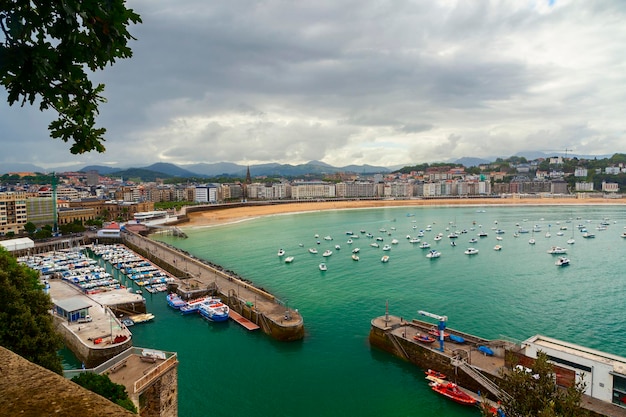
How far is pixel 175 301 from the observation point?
25.5 m

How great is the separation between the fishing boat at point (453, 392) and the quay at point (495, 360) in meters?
0.52

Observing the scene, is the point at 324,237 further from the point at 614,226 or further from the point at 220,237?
the point at 614,226

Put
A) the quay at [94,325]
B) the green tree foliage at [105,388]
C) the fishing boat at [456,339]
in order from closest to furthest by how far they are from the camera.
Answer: the green tree foliage at [105,388] < the quay at [94,325] < the fishing boat at [456,339]

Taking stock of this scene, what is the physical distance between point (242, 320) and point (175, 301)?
521 cm

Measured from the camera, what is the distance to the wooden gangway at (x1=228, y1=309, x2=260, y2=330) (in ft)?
71.5

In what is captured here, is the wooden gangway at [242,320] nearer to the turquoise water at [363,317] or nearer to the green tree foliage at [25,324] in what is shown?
the turquoise water at [363,317]

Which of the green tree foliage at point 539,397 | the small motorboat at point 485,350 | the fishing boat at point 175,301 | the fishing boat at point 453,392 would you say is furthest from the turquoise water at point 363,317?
the green tree foliage at point 539,397

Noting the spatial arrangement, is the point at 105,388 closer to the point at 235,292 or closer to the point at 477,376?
the point at 477,376

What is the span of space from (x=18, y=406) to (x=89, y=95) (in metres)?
2.33

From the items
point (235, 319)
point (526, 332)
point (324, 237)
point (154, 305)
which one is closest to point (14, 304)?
point (235, 319)

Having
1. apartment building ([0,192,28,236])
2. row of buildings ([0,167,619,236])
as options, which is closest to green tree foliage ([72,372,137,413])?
apartment building ([0,192,28,236])

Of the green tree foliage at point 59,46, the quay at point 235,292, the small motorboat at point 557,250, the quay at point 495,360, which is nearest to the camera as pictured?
the green tree foliage at point 59,46

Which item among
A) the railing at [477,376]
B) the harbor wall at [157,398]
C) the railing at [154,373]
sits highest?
the railing at [154,373]

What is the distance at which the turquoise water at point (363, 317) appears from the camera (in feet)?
51.1
